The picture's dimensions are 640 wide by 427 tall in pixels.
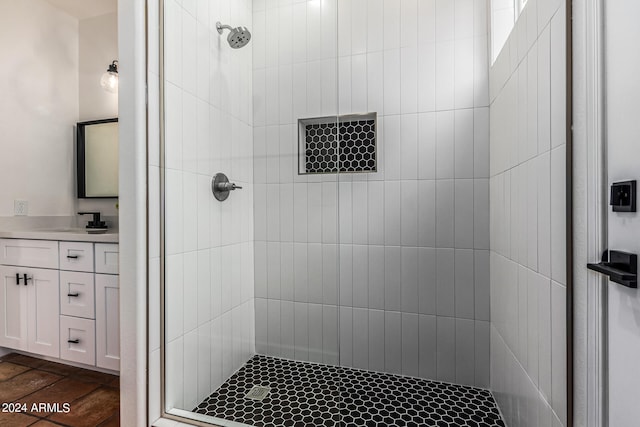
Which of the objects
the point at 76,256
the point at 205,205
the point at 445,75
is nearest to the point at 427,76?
the point at 445,75

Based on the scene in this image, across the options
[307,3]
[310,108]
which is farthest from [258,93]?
[307,3]

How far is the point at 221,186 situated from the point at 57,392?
1341 millimetres

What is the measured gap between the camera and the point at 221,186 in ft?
4.90

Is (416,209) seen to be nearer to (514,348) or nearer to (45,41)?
(514,348)

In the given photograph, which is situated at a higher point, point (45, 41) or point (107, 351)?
point (45, 41)

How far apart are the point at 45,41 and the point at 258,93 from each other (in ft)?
6.20

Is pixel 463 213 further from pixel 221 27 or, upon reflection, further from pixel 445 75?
pixel 221 27

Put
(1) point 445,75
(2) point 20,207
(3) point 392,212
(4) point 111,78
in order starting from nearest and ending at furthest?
(1) point 445,75 < (3) point 392,212 < (2) point 20,207 < (4) point 111,78

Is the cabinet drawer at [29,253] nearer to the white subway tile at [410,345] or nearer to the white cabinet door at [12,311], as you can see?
the white cabinet door at [12,311]

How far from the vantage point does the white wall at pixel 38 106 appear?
2090 mm

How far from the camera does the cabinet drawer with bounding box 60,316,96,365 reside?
1.69m

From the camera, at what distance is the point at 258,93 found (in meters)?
1.50

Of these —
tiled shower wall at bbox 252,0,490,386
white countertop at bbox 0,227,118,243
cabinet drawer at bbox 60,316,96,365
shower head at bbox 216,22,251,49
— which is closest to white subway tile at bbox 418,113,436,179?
tiled shower wall at bbox 252,0,490,386

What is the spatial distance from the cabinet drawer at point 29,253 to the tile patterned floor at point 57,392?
1.97 ft
